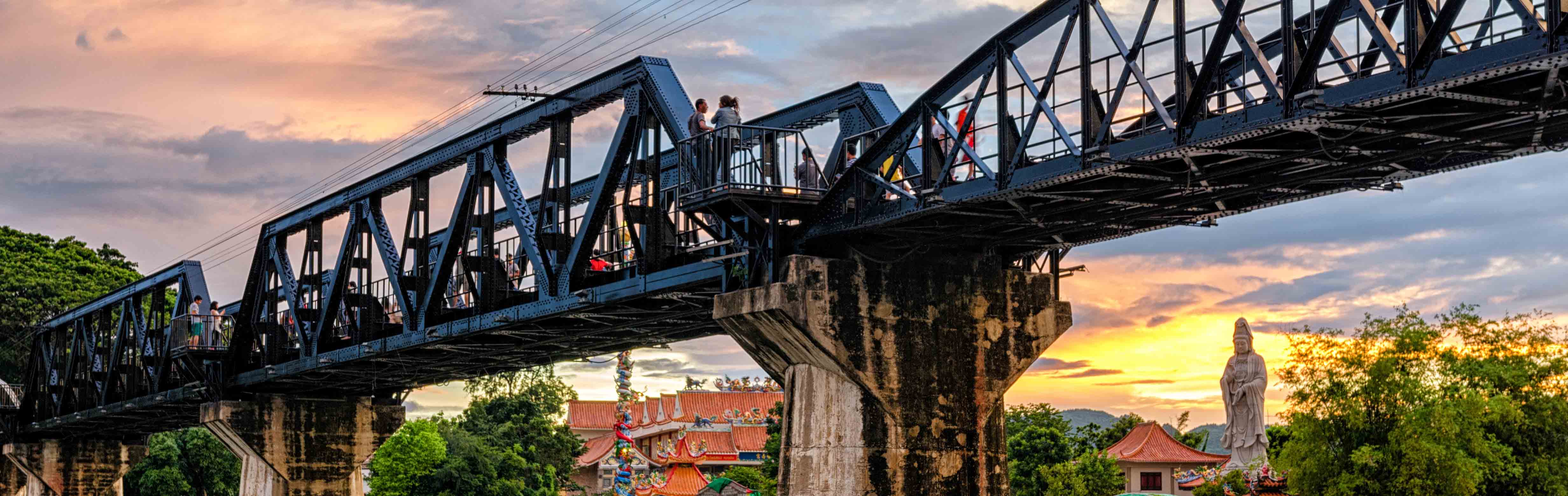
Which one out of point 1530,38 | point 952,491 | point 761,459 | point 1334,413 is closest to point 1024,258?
point 952,491

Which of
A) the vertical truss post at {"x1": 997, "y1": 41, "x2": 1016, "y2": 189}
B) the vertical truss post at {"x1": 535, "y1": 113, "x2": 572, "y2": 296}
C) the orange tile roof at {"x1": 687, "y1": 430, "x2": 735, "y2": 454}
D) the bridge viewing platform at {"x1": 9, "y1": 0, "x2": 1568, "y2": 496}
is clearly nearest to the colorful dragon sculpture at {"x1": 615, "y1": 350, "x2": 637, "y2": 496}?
the orange tile roof at {"x1": 687, "y1": 430, "x2": 735, "y2": 454}

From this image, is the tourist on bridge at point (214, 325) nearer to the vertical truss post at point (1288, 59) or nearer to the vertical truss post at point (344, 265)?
the vertical truss post at point (344, 265)

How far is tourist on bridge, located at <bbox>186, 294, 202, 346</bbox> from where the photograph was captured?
159 feet

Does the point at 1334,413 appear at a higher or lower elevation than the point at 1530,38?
lower

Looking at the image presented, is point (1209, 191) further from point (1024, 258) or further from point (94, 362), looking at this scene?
point (94, 362)

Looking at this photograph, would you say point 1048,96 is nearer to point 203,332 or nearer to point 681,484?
point 203,332

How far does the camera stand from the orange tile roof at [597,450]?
112 metres

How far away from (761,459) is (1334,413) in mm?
60781

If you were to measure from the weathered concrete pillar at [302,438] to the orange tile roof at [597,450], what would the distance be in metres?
54.1

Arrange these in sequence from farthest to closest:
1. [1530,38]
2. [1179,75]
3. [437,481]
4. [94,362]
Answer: [437,481]
[94,362]
[1179,75]
[1530,38]

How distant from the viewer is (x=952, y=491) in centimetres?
Result: 2512

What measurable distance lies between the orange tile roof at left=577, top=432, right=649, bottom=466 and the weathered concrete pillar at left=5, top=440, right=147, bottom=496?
37.9 metres

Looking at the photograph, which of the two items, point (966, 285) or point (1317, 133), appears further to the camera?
point (966, 285)

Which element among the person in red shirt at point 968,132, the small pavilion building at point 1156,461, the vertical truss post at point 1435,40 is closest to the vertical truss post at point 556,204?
the person in red shirt at point 968,132
